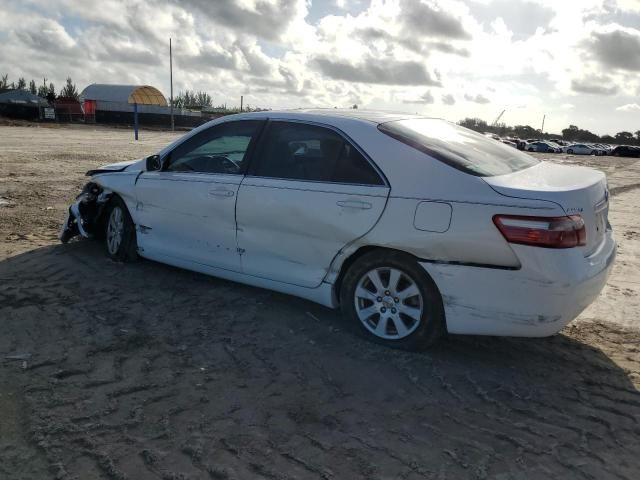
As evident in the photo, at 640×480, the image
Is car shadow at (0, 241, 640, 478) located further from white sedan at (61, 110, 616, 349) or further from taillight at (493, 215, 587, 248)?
taillight at (493, 215, 587, 248)

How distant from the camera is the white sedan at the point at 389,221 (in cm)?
343

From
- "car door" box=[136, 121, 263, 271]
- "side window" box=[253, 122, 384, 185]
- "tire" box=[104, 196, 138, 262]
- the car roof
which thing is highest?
the car roof

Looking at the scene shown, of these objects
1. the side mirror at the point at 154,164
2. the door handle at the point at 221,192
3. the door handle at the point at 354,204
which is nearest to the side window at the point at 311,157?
the door handle at the point at 354,204

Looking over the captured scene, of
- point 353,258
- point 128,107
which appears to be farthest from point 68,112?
point 353,258

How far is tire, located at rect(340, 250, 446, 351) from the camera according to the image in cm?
375

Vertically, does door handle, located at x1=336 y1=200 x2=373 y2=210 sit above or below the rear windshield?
below

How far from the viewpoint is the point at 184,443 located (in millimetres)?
2779

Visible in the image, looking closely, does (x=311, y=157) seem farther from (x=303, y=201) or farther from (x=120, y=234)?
(x=120, y=234)

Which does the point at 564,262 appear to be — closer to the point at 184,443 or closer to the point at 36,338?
the point at 184,443

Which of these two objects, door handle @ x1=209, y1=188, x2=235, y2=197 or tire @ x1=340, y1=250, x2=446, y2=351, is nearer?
tire @ x1=340, y1=250, x2=446, y2=351

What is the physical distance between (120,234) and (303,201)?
2.41 meters

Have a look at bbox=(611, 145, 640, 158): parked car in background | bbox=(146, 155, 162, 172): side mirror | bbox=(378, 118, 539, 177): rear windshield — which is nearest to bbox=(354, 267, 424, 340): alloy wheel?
bbox=(378, 118, 539, 177): rear windshield

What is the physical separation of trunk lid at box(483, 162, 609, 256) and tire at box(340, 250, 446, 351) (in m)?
0.79

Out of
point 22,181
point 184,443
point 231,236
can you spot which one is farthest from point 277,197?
point 22,181
